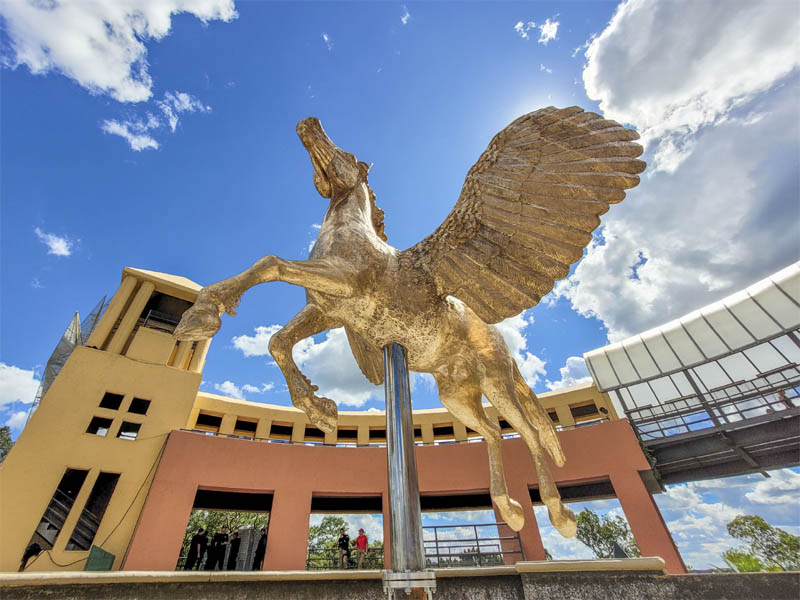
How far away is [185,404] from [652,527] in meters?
15.2

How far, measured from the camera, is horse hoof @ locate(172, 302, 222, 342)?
1935 millimetres

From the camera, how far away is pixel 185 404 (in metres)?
13.2

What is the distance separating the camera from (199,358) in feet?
50.0

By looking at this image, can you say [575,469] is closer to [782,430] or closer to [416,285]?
[782,430]

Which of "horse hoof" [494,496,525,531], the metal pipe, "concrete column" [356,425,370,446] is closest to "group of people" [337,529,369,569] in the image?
"concrete column" [356,425,370,446]

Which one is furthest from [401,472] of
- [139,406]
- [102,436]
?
[139,406]

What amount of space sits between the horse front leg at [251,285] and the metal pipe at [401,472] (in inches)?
28.8

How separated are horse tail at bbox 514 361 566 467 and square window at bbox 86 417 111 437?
532 inches

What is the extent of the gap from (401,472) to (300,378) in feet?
3.49

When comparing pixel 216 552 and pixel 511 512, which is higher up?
pixel 216 552

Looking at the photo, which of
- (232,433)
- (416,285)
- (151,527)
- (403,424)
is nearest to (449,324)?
(416,285)

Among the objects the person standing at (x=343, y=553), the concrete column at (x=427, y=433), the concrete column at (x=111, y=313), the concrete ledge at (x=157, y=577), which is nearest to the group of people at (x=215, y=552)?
the person standing at (x=343, y=553)

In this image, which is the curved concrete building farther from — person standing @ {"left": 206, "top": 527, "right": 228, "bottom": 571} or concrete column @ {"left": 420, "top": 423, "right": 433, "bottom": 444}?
concrete column @ {"left": 420, "top": 423, "right": 433, "bottom": 444}

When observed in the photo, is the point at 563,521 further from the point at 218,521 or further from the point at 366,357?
the point at 218,521
